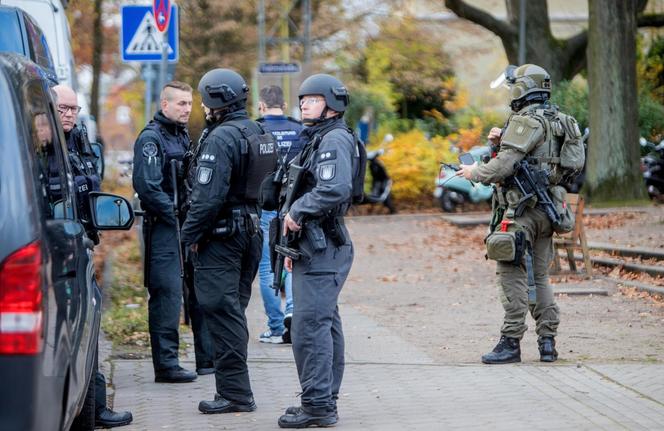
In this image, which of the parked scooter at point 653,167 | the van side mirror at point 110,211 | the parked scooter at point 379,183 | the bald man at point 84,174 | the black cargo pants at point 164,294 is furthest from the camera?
the parked scooter at point 379,183

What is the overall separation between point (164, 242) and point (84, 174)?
0.92m

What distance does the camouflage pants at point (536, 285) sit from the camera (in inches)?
330

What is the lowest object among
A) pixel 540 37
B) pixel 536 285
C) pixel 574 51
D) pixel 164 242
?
pixel 536 285

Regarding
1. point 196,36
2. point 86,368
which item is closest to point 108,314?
point 86,368

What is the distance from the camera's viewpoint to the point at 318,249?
648 centimetres

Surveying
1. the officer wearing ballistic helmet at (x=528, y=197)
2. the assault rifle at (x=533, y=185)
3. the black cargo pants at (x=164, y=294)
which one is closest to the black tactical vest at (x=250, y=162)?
the black cargo pants at (x=164, y=294)

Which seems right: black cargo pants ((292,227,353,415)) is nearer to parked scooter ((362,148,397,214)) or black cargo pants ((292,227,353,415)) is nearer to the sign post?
the sign post

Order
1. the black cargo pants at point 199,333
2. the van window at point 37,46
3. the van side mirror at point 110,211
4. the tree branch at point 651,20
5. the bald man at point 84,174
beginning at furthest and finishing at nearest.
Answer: the tree branch at point 651,20 < the van window at point 37,46 < the black cargo pants at point 199,333 < the bald man at point 84,174 < the van side mirror at point 110,211

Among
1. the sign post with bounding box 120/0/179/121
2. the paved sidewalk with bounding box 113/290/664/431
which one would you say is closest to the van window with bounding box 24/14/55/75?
the paved sidewalk with bounding box 113/290/664/431

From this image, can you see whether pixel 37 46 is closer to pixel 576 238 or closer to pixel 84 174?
pixel 84 174

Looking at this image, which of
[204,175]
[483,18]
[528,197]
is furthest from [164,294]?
[483,18]

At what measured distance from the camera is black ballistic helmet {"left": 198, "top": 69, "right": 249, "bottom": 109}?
7.05m

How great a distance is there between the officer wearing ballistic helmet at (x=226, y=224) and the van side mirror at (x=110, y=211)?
62 centimetres

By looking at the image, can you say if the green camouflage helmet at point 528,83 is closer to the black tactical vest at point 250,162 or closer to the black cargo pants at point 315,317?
the black tactical vest at point 250,162
